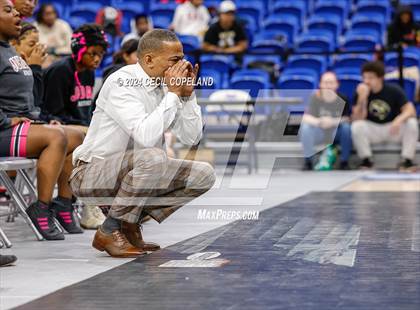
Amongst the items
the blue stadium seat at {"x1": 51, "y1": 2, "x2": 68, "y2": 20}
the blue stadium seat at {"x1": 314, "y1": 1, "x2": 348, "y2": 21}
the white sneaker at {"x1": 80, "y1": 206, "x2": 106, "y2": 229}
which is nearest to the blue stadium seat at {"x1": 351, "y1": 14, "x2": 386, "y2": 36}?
the blue stadium seat at {"x1": 314, "y1": 1, "x2": 348, "y2": 21}

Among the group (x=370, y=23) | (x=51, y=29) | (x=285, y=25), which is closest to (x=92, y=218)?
(x=51, y=29)

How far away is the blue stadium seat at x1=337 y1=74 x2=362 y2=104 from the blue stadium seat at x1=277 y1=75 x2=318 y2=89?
39 centimetres

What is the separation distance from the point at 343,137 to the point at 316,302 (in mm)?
8714

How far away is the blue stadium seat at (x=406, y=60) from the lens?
1327cm

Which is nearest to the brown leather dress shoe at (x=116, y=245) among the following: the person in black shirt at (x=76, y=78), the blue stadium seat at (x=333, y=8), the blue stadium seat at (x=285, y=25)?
the person in black shirt at (x=76, y=78)

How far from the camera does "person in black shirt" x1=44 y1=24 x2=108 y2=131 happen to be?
22.6 ft

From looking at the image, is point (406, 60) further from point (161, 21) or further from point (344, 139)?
point (161, 21)

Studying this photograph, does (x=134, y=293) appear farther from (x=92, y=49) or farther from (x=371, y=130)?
(x=371, y=130)

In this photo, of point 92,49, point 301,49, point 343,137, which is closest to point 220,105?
point 343,137

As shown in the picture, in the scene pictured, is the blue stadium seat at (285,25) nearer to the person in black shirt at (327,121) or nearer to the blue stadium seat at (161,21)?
the blue stadium seat at (161,21)

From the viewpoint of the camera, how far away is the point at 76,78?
7082 millimetres

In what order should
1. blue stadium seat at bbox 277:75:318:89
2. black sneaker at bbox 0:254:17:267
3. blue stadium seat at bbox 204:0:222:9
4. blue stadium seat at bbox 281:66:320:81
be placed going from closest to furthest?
black sneaker at bbox 0:254:17:267 → blue stadium seat at bbox 277:75:318:89 → blue stadium seat at bbox 281:66:320:81 → blue stadium seat at bbox 204:0:222:9

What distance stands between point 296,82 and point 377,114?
1.17 metres

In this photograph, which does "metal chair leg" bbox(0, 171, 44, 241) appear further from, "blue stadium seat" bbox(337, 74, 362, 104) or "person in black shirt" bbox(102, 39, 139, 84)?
"blue stadium seat" bbox(337, 74, 362, 104)
